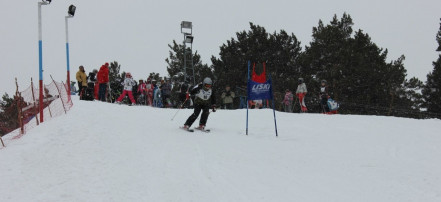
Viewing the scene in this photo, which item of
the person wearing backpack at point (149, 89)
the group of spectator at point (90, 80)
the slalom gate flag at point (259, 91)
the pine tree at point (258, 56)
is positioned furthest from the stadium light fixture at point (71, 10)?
the pine tree at point (258, 56)

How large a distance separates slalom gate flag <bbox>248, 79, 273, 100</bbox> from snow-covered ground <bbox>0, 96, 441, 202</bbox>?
1119mm

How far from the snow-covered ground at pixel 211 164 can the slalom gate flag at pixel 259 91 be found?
112cm

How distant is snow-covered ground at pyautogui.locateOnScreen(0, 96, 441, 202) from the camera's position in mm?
6121

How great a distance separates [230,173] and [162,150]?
208 centimetres

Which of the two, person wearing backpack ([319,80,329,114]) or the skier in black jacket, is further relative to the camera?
person wearing backpack ([319,80,329,114])

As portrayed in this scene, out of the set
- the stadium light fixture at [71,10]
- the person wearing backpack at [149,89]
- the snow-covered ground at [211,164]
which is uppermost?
the stadium light fixture at [71,10]

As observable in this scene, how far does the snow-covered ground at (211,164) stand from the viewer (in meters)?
6.12

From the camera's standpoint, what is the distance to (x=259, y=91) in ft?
40.4

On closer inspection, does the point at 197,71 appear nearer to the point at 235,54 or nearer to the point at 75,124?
the point at 235,54

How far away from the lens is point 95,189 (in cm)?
595

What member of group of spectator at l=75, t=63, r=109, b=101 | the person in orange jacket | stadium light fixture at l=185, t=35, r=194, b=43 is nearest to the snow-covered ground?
group of spectator at l=75, t=63, r=109, b=101

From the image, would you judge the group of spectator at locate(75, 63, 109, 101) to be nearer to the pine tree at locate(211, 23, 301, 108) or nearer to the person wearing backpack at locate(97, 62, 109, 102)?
the person wearing backpack at locate(97, 62, 109, 102)

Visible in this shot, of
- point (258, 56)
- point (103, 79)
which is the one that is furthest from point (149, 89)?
point (258, 56)

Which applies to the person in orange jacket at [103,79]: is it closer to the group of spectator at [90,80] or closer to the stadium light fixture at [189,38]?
the group of spectator at [90,80]
